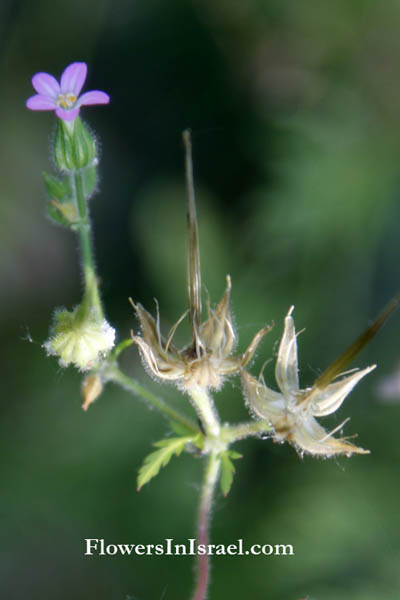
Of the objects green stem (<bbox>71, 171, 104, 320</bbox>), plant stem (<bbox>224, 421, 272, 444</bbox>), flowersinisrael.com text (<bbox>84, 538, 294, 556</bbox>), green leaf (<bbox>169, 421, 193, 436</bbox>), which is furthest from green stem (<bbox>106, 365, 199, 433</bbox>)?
flowersinisrael.com text (<bbox>84, 538, 294, 556</bbox>)

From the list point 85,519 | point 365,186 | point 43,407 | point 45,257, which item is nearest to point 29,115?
point 45,257

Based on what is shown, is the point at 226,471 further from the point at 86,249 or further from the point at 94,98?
the point at 94,98

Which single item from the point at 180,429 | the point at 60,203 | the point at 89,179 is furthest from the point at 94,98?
the point at 180,429

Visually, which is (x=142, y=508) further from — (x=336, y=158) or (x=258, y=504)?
(x=336, y=158)

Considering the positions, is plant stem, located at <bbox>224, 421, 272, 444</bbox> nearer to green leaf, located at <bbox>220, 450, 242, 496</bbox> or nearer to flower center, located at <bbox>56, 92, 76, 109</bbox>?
green leaf, located at <bbox>220, 450, 242, 496</bbox>

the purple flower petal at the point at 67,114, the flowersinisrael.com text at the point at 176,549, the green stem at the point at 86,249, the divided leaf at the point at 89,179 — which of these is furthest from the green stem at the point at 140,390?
the flowersinisrael.com text at the point at 176,549
